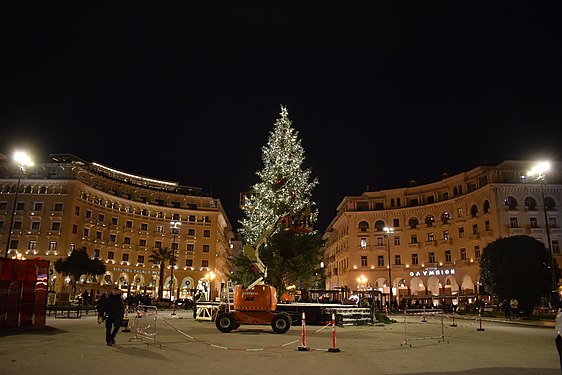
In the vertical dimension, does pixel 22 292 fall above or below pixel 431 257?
below

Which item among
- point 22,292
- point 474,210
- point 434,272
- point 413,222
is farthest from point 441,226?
point 22,292

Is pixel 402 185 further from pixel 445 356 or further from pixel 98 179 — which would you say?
pixel 445 356

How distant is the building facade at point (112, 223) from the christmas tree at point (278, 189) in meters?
24.7

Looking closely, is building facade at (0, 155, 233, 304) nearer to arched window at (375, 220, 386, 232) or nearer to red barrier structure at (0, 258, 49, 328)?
arched window at (375, 220, 386, 232)

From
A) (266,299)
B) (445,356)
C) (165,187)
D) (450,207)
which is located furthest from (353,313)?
(165,187)

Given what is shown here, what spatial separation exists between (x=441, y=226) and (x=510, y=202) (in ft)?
39.3

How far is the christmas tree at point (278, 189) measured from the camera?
117ft

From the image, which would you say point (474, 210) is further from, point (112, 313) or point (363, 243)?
point (112, 313)

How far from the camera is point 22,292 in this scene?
19578 mm

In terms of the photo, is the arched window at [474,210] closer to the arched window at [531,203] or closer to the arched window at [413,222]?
the arched window at [531,203]

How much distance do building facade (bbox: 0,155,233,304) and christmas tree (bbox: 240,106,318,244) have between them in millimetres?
24702

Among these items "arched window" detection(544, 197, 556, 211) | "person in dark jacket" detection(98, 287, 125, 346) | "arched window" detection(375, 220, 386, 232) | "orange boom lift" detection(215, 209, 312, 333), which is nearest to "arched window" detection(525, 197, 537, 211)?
"arched window" detection(544, 197, 556, 211)

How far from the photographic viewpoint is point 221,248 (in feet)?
328

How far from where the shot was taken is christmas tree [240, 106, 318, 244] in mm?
35812
